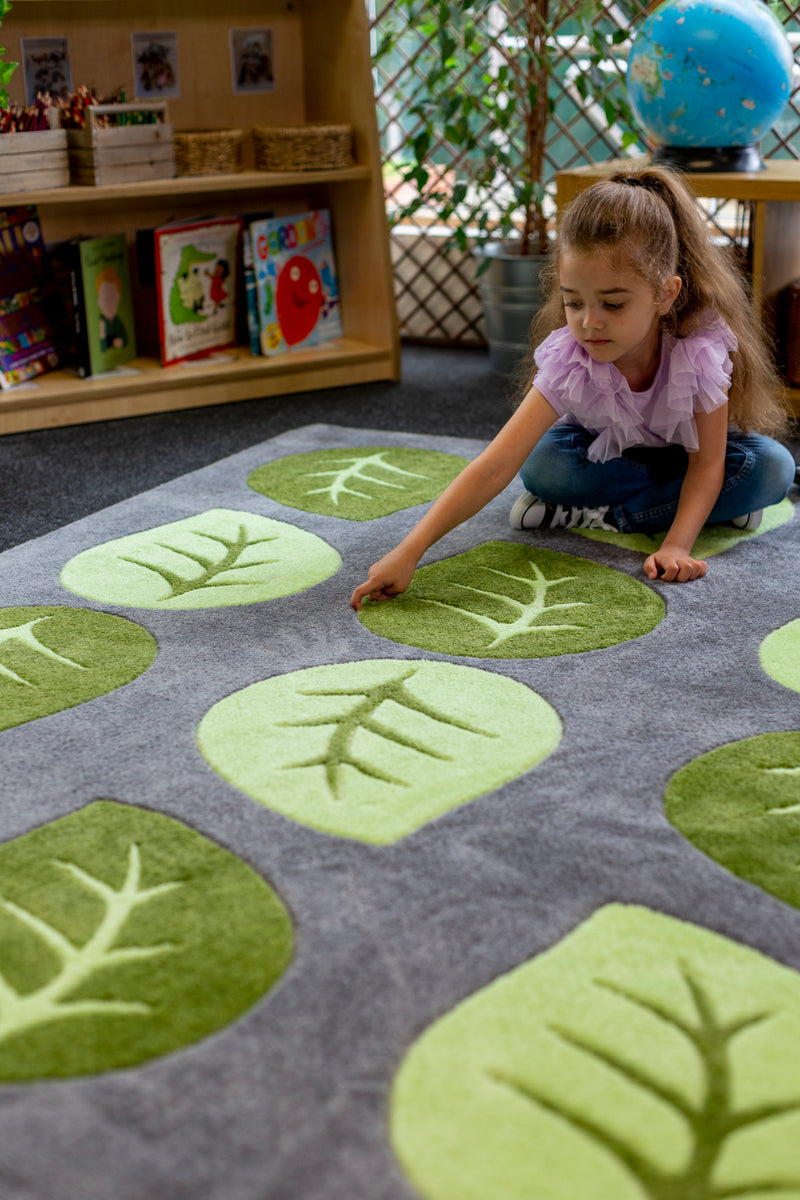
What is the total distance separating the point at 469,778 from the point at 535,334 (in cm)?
70

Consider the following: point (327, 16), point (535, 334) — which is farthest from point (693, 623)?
point (327, 16)

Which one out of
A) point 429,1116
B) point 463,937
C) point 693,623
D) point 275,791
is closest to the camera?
point 429,1116

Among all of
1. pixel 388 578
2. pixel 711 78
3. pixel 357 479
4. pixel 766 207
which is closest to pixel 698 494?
pixel 388 578

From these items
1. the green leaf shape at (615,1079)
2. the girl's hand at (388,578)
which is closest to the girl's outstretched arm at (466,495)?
the girl's hand at (388,578)

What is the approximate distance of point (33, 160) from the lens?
1.79m

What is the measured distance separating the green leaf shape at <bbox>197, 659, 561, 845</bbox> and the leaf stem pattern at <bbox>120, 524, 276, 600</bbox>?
0.25 metres

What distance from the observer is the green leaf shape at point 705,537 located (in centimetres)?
131

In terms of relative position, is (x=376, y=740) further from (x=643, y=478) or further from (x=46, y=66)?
(x=46, y=66)

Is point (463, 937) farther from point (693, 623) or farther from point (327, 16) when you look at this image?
point (327, 16)

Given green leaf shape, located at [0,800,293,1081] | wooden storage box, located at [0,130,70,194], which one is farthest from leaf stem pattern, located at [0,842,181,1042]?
wooden storage box, located at [0,130,70,194]

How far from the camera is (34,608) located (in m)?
1.17

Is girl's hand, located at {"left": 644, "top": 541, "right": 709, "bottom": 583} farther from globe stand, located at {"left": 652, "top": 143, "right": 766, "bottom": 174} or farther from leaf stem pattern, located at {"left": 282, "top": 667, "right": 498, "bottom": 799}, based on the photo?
globe stand, located at {"left": 652, "top": 143, "right": 766, "bottom": 174}

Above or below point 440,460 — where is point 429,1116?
below

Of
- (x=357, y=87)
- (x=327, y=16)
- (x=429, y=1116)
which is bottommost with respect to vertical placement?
(x=429, y=1116)
